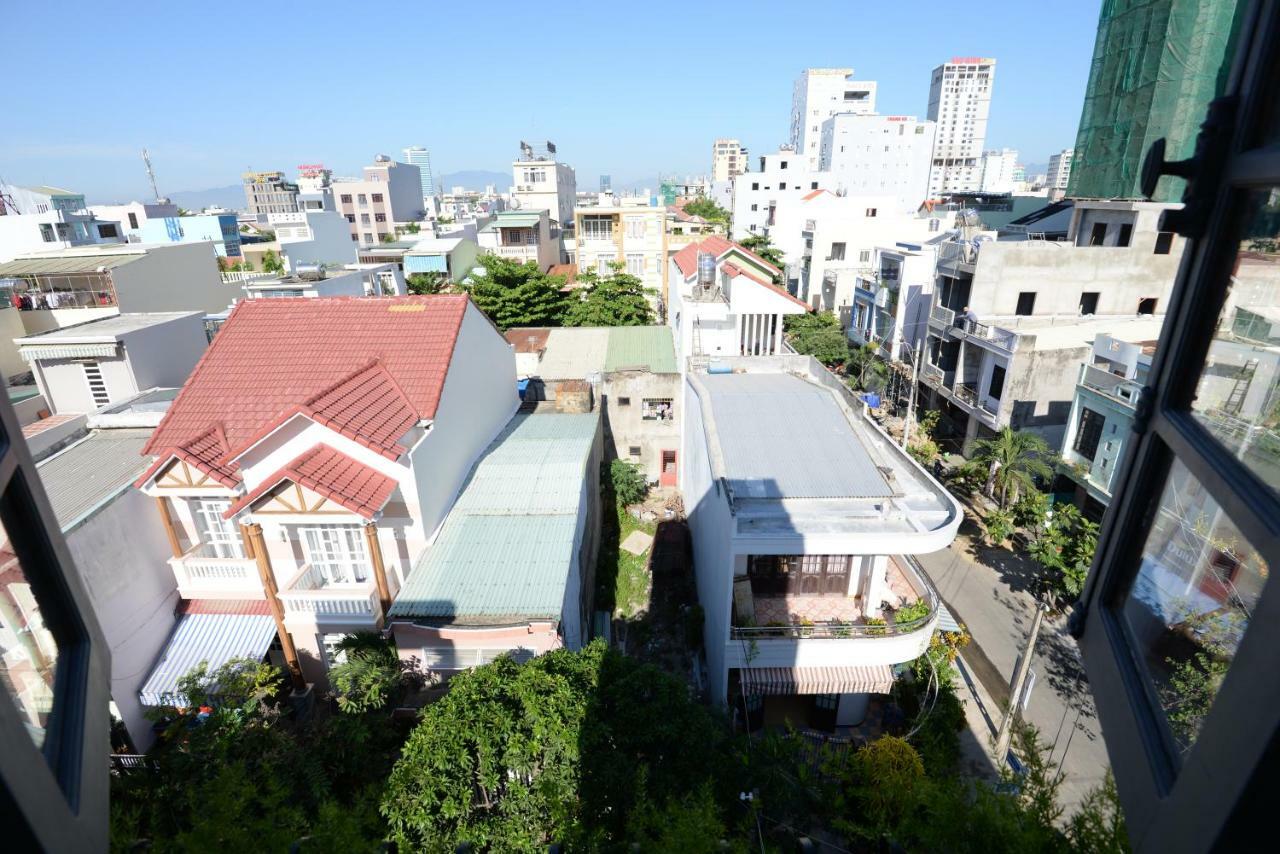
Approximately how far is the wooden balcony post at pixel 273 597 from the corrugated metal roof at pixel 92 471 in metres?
2.70

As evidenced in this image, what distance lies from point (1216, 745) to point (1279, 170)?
5.76ft

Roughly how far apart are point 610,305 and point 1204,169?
31657mm

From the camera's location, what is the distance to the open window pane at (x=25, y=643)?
218 centimetres

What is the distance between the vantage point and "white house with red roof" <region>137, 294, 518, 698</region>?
11.2 m

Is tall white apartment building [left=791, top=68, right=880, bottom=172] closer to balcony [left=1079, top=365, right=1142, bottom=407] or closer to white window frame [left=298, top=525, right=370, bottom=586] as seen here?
balcony [left=1079, top=365, right=1142, bottom=407]

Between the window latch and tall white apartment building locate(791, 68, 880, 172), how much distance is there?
130783 millimetres

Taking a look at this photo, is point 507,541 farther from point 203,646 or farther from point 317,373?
point 203,646

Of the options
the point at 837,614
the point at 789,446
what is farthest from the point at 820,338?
the point at 837,614

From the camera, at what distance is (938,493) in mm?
12250

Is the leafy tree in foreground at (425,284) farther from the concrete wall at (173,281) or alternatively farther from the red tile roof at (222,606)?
the red tile roof at (222,606)

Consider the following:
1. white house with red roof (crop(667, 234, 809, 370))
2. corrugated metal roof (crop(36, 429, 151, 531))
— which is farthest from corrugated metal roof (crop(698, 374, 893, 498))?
corrugated metal roof (crop(36, 429, 151, 531))

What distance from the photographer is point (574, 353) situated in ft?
81.8

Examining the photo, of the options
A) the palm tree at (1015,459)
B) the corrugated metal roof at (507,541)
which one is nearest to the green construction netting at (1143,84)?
the palm tree at (1015,459)

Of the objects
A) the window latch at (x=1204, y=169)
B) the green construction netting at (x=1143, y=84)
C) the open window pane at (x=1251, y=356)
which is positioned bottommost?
the open window pane at (x=1251, y=356)
